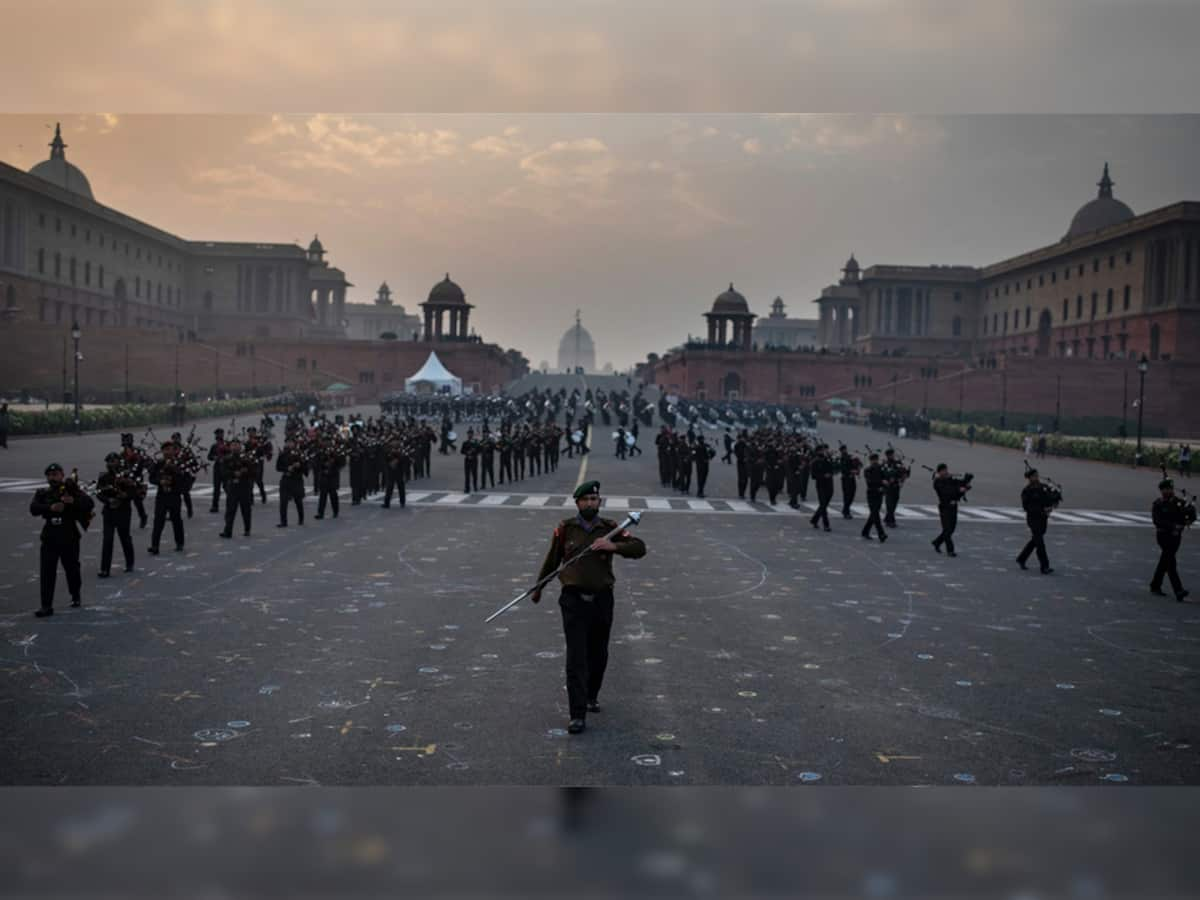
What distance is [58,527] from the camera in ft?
37.9

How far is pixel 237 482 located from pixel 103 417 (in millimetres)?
A: 32198

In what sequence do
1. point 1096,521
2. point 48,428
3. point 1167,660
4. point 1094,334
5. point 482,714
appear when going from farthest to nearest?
1. point 1094,334
2. point 48,428
3. point 1096,521
4. point 1167,660
5. point 482,714

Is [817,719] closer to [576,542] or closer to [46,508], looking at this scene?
[576,542]

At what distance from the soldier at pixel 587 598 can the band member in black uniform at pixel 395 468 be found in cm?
1548

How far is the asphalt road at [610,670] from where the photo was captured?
7.07 meters

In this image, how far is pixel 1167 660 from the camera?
10.5 m

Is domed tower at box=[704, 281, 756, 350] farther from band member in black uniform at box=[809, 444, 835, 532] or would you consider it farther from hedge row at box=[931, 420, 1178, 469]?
band member in black uniform at box=[809, 444, 835, 532]

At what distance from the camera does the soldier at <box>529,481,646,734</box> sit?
785cm

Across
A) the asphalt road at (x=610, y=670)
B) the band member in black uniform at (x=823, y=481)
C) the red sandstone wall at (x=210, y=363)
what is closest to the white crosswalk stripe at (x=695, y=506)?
the band member in black uniform at (x=823, y=481)

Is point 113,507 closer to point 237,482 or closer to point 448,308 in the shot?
point 237,482

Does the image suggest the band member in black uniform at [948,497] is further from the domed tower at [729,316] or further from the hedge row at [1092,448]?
the domed tower at [729,316]

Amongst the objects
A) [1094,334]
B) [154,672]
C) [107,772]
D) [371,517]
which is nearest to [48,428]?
[371,517]

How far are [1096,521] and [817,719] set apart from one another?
1849 cm

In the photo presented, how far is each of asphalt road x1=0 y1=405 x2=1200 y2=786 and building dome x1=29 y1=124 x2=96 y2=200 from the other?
93.6 meters
